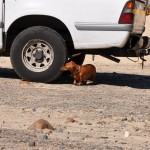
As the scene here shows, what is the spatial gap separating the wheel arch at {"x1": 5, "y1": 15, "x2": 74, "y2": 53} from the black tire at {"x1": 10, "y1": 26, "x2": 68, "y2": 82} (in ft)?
0.51

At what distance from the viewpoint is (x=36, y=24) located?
29.5 ft

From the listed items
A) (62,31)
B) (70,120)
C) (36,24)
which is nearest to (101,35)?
(62,31)

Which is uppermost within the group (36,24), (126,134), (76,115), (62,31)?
(36,24)

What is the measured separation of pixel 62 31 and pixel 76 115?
11.3 ft

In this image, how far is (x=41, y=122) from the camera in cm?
492

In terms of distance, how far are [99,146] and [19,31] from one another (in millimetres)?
5133

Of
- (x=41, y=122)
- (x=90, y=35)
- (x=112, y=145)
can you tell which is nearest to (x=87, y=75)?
(x=90, y=35)

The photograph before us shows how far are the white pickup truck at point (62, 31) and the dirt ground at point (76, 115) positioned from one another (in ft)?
1.30

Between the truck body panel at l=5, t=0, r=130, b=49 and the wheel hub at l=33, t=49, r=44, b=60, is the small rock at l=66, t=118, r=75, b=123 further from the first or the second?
the wheel hub at l=33, t=49, r=44, b=60

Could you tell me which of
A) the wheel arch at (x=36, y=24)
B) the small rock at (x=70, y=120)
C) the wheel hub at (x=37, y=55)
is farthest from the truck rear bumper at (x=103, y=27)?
the small rock at (x=70, y=120)

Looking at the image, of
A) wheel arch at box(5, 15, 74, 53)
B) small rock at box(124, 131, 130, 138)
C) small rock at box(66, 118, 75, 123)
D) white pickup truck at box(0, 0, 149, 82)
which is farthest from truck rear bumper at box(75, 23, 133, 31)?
small rock at box(124, 131, 130, 138)

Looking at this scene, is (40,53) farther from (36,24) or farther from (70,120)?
(70,120)

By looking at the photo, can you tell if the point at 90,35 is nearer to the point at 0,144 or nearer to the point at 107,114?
the point at 107,114

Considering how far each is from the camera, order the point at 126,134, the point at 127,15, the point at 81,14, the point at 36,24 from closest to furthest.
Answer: the point at 126,134 → the point at 127,15 → the point at 81,14 → the point at 36,24
